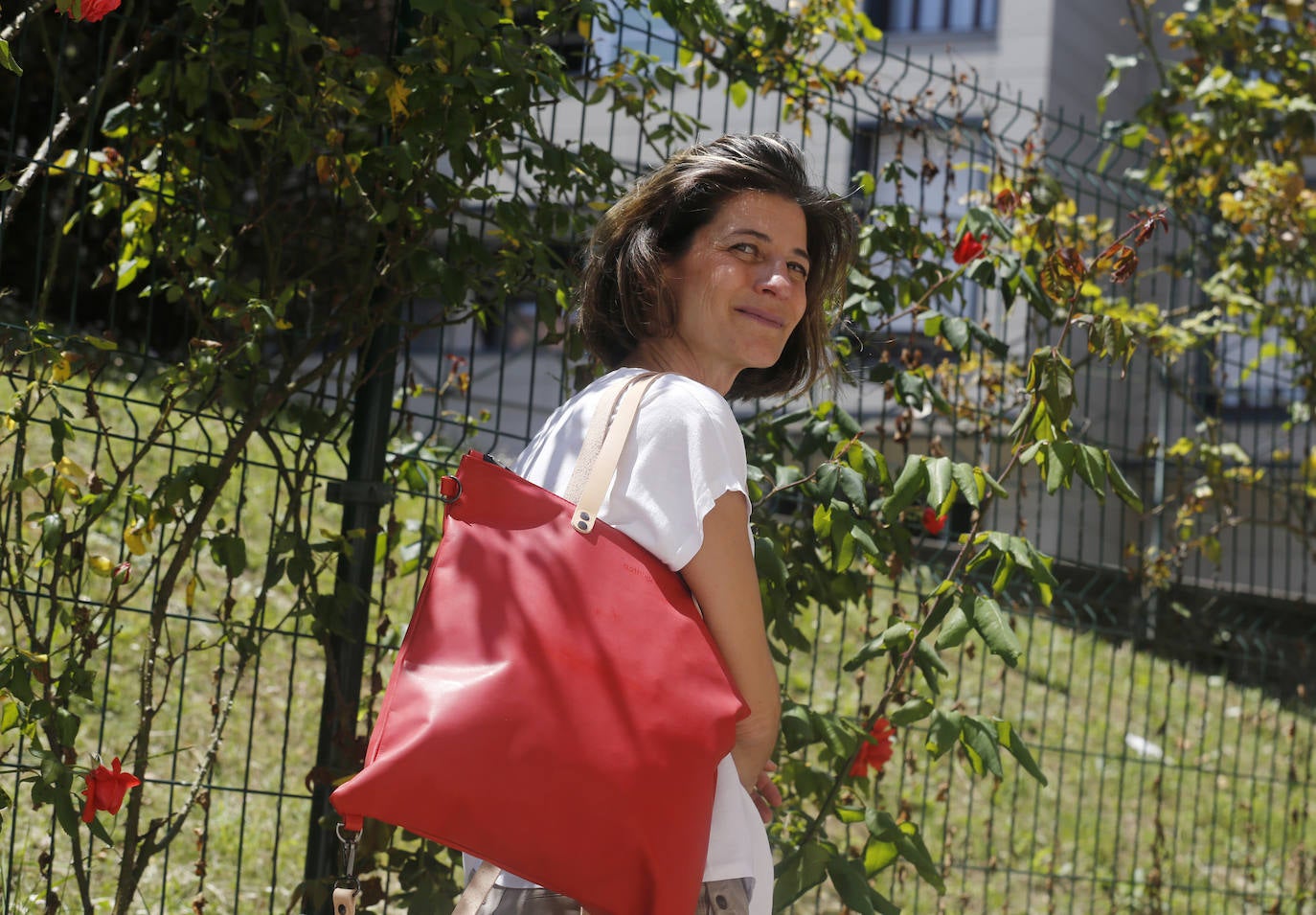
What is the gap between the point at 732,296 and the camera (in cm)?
181

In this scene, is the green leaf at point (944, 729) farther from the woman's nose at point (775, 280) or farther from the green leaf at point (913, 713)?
the woman's nose at point (775, 280)

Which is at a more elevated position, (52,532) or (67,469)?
(67,469)

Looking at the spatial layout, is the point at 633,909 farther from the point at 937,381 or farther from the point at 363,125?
the point at 937,381

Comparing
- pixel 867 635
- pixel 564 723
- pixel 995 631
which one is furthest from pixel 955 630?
pixel 564 723

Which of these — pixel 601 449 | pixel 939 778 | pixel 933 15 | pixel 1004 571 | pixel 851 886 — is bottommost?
pixel 939 778

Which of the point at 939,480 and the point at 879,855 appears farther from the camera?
the point at 879,855

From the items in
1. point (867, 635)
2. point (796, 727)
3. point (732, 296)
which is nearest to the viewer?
point (732, 296)

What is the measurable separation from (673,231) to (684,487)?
55 cm

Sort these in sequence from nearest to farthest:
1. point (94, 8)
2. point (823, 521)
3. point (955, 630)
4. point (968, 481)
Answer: point (94, 8) < point (955, 630) < point (968, 481) < point (823, 521)

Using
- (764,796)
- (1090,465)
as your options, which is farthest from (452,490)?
(1090,465)

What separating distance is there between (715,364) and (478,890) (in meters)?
0.77

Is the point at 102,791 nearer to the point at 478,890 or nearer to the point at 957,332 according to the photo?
the point at 478,890

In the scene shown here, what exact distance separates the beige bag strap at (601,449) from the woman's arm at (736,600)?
0.42 ft

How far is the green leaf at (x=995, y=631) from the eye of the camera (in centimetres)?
221
